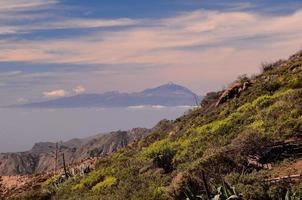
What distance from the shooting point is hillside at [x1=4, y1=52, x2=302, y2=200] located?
753 inches

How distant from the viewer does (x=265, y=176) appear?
19.6 meters

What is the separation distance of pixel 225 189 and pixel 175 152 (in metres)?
13.2

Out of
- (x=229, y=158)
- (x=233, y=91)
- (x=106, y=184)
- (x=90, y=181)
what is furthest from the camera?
(x=233, y=91)

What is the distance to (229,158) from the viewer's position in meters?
22.8

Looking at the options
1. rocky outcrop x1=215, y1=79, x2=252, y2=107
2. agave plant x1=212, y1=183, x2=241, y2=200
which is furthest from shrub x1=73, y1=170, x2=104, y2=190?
agave plant x1=212, y1=183, x2=241, y2=200

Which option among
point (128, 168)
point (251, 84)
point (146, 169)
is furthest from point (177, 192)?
point (251, 84)

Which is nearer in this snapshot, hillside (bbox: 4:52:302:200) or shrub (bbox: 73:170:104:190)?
hillside (bbox: 4:52:302:200)

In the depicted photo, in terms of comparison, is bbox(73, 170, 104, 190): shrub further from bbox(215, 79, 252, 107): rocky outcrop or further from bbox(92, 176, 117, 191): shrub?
bbox(215, 79, 252, 107): rocky outcrop

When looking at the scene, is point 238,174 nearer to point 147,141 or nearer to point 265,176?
point 265,176

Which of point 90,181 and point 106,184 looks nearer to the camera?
point 106,184

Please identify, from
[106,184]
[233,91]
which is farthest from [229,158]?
[233,91]

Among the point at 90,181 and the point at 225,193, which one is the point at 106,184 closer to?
the point at 90,181

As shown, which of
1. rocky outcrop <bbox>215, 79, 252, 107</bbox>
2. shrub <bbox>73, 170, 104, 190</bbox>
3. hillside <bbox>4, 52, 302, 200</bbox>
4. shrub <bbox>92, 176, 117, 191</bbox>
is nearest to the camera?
hillside <bbox>4, 52, 302, 200</bbox>

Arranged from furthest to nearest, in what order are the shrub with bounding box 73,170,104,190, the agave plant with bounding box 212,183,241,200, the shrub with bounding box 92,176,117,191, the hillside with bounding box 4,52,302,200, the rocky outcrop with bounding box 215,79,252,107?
the rocky outcrop with bounding box 215,79,252,107
the shrub with bounding box 73,170,104,190
the shrub with bounding box 92,176,117,191
the hillside with bounding box 4,52,302,200
the agave plant with bounding box 212,183,241,200
